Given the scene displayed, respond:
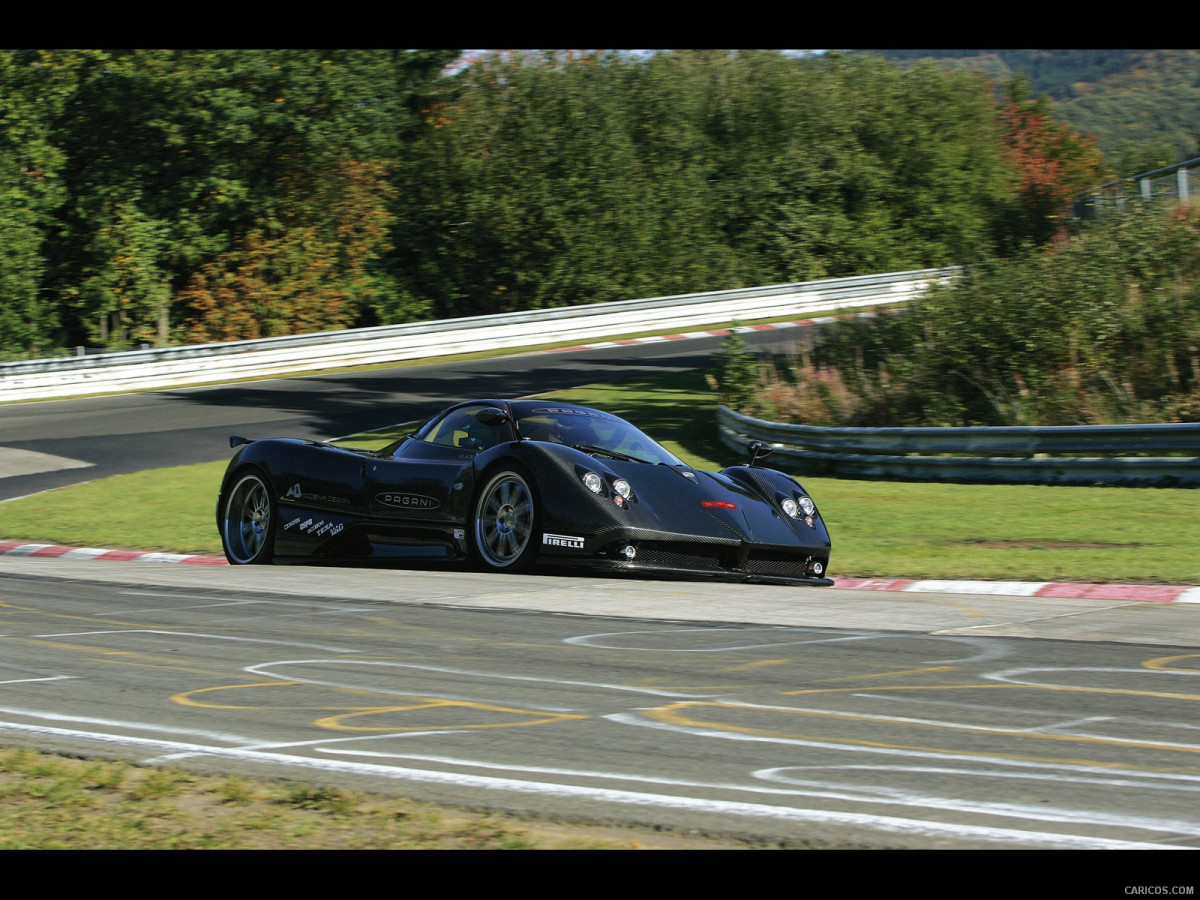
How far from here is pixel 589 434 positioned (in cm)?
1023

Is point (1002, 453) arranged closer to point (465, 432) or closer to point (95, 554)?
point (465, 432)

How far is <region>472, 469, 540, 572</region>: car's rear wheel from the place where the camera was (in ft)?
31.1

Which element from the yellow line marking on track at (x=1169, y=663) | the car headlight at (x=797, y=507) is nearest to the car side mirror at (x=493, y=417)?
the car headlight at (x=797, y=507)

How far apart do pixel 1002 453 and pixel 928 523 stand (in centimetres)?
297

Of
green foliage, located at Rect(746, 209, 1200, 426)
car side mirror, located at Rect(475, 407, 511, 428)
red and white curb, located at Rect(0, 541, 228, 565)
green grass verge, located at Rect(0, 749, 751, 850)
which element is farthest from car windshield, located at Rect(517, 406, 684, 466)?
green foliage, located at Rect(746, 209, 1200, 426)

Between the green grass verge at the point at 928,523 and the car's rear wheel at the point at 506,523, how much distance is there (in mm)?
2465

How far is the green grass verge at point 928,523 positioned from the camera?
400 inches

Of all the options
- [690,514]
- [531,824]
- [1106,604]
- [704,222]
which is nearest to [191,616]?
[690,514]

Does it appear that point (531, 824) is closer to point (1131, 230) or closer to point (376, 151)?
point (1131, 230)

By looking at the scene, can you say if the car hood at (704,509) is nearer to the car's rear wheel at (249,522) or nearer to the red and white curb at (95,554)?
the car's rear wheel at (249,522)

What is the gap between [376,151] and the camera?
47.6m

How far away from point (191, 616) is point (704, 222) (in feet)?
143

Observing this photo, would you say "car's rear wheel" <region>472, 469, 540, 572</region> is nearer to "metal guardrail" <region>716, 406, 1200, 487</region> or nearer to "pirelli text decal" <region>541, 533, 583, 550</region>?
"pirelli text decal" <region>541, 533, 583, 550</region>

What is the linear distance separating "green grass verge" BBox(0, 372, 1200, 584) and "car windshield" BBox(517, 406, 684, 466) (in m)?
1.74
